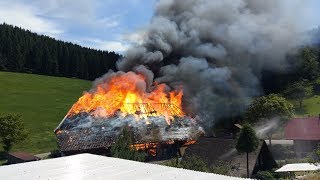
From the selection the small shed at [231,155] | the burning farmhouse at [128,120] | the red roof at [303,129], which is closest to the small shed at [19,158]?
the burning farmhouse at [128,120]

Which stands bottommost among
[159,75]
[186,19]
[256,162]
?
[256,162]

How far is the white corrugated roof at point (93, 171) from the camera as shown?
16531 millimetres

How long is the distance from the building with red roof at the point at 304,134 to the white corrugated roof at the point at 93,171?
44.9 metres

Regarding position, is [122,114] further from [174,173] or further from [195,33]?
[174,173]

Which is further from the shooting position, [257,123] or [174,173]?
[257,123]

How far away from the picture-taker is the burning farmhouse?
59.8m

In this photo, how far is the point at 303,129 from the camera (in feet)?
212

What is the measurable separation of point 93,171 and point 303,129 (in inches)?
2104

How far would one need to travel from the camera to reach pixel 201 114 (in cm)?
7594

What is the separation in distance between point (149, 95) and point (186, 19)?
20.7 metres

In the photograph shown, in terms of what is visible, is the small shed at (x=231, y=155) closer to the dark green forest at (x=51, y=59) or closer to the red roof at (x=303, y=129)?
the red roof at (x=303, y=129)

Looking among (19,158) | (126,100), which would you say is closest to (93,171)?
(19,158)

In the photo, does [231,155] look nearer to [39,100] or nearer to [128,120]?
[128,120]

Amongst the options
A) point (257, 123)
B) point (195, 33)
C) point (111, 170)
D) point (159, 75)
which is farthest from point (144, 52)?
point (111, 170)
